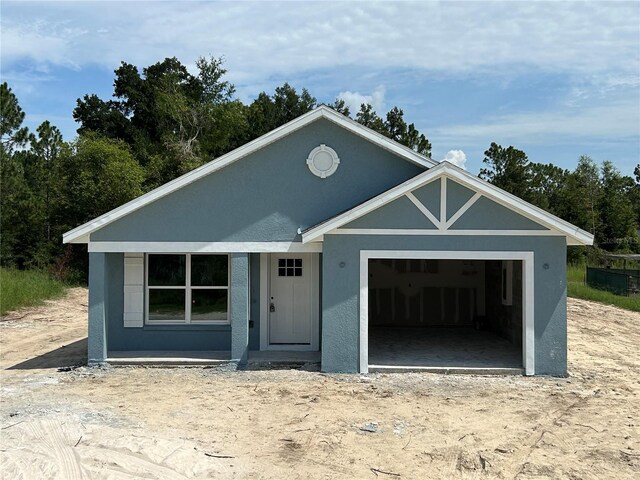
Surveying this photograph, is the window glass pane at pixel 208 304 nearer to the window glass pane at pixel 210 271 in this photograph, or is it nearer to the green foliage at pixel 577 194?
the window glass pane at pixel 210 271

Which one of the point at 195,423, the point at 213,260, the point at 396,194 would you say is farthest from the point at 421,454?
the point at 213,260

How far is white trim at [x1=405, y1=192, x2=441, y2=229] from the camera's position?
1088cm

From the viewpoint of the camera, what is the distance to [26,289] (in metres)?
23.4

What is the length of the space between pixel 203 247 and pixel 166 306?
191 cm

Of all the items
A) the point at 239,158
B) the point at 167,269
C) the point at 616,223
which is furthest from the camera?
the point at 616,223

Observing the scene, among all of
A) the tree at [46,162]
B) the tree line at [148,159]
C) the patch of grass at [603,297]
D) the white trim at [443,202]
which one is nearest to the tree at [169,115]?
the tree line at [148,159]

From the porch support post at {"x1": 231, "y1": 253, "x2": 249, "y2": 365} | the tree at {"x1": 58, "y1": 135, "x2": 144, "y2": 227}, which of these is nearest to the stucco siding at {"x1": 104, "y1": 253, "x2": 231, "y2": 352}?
the porch support post at {"x1": 231, "y1": 253, "x2": 249, "y2": 365}

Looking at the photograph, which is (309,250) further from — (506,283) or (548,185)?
(548,185)

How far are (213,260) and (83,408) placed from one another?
4.69 metres

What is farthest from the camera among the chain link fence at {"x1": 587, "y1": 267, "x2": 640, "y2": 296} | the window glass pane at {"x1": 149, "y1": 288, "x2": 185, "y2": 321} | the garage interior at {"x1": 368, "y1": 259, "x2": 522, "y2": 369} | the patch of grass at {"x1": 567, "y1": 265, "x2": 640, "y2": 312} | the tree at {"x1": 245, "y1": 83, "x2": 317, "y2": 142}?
the tree at {"x1": 245, "y1": 83, "x2": 317, "y2": 142}

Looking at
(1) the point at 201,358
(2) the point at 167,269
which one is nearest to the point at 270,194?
(2) the point at 167,269

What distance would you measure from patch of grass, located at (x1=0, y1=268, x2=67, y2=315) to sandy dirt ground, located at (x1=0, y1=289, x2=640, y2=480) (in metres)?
10.3

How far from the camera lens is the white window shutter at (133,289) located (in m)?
12.4

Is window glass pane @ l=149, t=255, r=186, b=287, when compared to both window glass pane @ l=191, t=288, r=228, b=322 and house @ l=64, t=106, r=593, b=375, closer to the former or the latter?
house @ l=64, t=106, r=593, b=375
